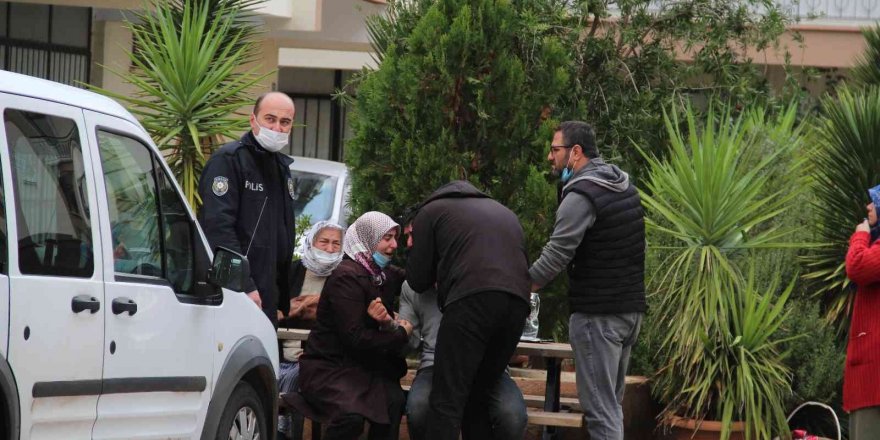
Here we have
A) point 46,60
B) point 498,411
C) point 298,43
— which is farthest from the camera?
point 298,43

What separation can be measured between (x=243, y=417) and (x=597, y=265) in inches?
75.7

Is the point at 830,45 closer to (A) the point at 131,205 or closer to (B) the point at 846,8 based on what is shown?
(B) the point at 846,8

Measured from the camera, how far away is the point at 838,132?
9.48 metres

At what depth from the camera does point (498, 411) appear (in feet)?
23.5

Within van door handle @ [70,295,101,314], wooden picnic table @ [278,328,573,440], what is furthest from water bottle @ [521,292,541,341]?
van door handle @ [70,295,101,314]

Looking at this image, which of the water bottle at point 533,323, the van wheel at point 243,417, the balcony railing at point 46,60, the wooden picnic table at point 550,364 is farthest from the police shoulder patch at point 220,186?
the balcony railing at point 46,60

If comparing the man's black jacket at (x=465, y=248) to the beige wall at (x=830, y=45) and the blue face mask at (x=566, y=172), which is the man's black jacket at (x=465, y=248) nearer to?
the blue face mask at (x=566, y=172)

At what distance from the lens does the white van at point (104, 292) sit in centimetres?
457

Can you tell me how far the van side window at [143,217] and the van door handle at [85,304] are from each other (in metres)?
0.27

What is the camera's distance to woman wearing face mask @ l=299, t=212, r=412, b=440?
712 cm

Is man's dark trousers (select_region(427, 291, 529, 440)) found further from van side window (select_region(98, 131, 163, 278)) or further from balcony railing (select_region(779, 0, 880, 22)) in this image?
balcony railing (select_region(779, 0, 880, 22))

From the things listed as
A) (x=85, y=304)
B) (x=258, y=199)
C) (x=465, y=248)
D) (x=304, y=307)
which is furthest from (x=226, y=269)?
(x=304, y=307)

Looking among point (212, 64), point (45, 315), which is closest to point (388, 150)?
point (212, 64)

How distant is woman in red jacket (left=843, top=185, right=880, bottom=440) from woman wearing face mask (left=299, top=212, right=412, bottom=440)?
2.21 m
